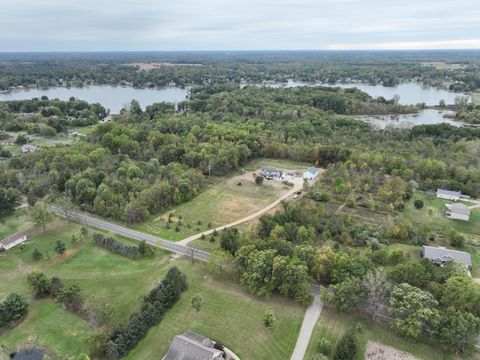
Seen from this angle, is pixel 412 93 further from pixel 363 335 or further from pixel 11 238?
pixel 11 238

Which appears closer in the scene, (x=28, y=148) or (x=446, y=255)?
(x=446, y=255)

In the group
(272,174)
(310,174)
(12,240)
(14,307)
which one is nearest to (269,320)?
(14,307)

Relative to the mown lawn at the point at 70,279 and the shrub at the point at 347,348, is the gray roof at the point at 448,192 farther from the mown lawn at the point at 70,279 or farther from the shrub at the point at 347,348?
the mown lawn at the point at 70,279

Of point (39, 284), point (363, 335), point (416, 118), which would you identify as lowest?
point (363, 335)

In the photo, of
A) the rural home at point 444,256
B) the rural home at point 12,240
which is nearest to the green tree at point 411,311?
the rural home at point 444,256

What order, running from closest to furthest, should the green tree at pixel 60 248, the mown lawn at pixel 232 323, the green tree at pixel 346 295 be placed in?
the mown lawn at pixel 232 323 < the green tree at pixel 346 295 < the green tree at pixel 60 248

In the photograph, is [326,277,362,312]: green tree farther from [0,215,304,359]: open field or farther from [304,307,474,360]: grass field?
[0,215,304,359]: open field
